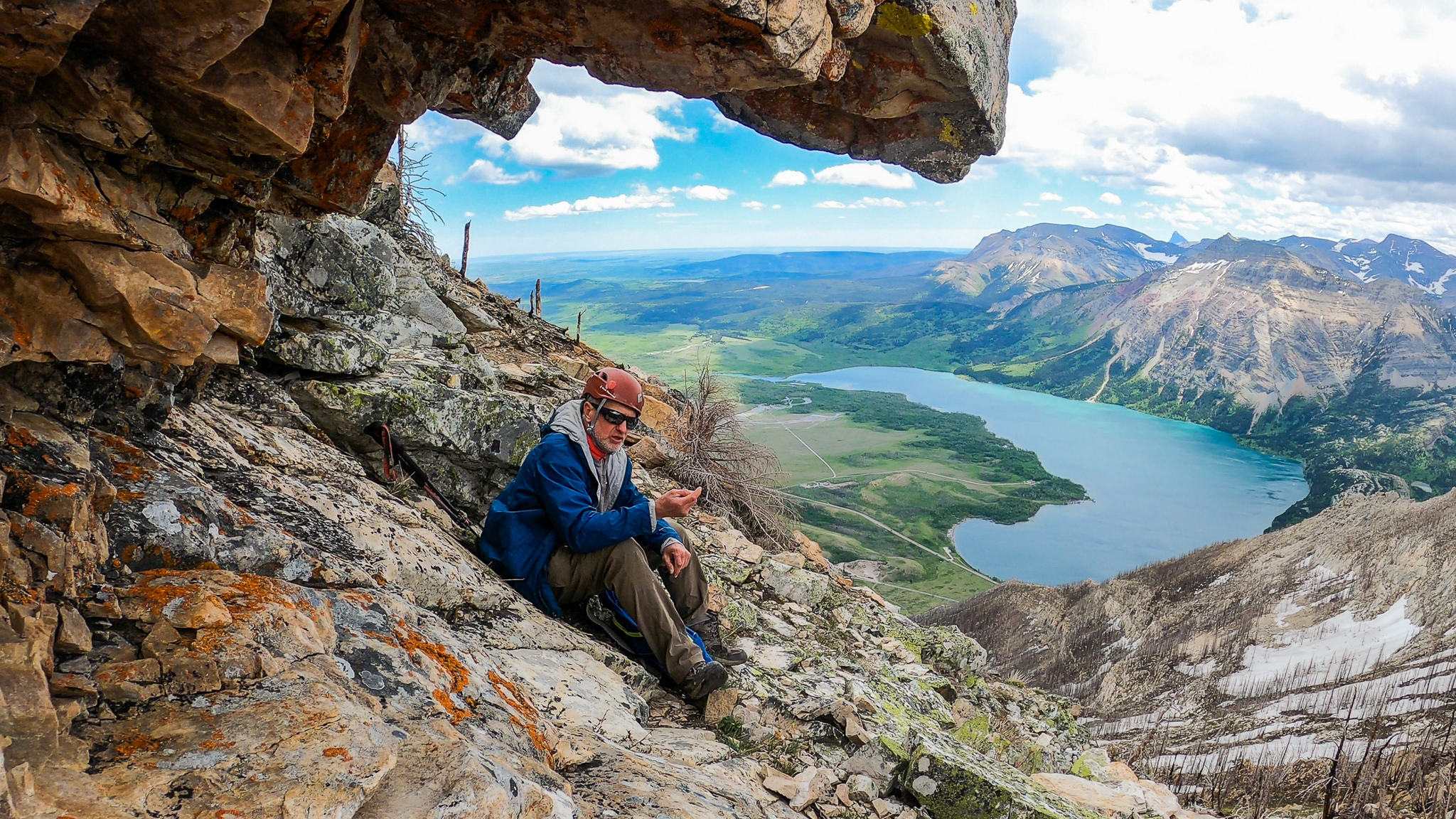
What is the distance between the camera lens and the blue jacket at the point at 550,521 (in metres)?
5.24

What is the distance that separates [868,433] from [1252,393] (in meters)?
105

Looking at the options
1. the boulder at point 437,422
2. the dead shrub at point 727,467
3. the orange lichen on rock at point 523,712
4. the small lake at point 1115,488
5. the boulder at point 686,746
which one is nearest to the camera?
the orange lichen on rock at point 523,712

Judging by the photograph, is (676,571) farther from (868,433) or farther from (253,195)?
(868,433)

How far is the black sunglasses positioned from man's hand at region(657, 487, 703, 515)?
70 cm

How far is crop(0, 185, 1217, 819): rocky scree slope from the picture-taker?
252cm

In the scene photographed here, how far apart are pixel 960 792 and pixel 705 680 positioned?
71.0 inches

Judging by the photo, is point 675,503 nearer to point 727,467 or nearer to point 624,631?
point 624,631

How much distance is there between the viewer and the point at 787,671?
6379mm

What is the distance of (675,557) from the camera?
5496mm

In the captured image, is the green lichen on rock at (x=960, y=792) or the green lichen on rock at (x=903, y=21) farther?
the green lichen on rock at (x=960, y=792)

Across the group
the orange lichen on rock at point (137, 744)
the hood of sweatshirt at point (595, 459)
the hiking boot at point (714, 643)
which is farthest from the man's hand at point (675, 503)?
the orange lichen on rock at point (137, 744)

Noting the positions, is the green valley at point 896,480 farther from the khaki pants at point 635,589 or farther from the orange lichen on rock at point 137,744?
the orange lichen on rock at point 137,744

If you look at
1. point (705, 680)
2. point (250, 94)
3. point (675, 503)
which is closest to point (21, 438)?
point (250, 94)

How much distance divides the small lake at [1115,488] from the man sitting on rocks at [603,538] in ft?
265
